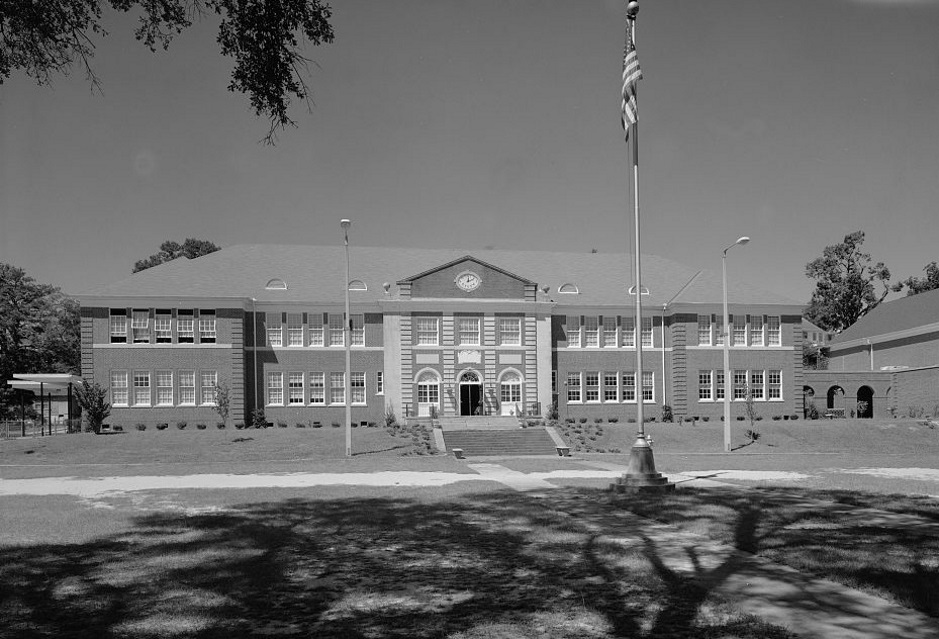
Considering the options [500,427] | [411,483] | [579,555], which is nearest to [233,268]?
[500,427]

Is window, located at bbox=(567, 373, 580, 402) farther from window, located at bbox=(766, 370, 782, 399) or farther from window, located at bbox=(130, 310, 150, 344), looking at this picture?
window, located at bbox=(130, 310, 150, 344)

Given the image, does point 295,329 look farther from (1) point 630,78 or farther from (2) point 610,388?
(1) point 630,78

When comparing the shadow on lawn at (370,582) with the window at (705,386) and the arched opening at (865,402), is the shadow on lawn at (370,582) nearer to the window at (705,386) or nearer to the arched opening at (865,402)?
the window at (705,386)

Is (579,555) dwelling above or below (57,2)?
below

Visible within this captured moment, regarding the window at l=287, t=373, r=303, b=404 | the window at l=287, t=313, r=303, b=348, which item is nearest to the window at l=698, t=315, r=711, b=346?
the window at l=287, t=313, r=303, b=348

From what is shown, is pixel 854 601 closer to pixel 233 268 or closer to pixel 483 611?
pixel 483 611

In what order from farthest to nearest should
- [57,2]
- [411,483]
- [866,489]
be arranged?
1. [411,483]
2. [866,489]
3. [57,2]

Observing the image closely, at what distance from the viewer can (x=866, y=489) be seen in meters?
19.1

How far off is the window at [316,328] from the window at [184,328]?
22.3 ft

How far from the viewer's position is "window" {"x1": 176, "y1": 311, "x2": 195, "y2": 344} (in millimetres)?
47656

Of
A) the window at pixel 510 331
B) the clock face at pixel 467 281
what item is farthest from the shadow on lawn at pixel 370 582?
the window at pixel 510 331

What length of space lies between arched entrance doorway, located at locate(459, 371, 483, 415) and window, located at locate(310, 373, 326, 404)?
8.29m

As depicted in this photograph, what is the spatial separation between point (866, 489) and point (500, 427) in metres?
27.6

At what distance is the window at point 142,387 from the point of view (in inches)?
1855
